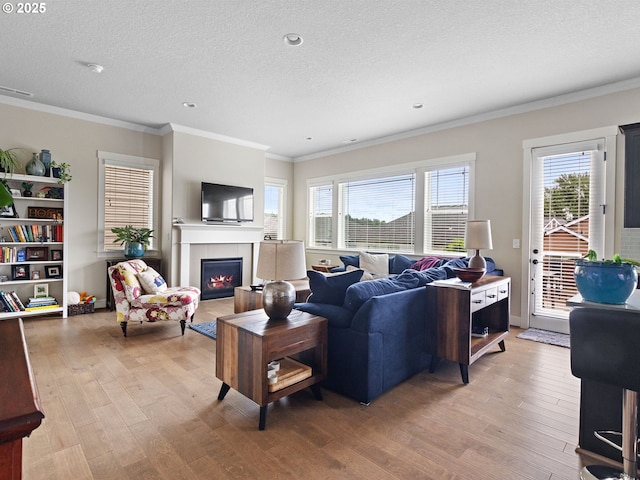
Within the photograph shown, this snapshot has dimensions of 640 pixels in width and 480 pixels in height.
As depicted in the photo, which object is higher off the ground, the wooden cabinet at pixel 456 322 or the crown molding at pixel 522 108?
the crown molding at pixel 522 108

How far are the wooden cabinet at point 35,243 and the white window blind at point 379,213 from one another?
452 centimetres

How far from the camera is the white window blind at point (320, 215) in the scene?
23.3ft

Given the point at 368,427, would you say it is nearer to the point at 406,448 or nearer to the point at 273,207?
the point at 406,448

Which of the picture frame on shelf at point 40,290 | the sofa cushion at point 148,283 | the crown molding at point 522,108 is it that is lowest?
the picture frame on shelf at point 40,290

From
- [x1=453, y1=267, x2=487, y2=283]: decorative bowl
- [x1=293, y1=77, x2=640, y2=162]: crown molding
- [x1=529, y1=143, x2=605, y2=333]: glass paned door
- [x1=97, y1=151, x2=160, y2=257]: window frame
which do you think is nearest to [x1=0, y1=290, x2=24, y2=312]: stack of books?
[x1=97, y1=151, x2=160, y2=257]: window frame

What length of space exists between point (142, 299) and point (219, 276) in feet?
7.40

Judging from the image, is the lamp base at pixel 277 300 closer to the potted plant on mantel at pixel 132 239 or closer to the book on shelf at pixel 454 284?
the book on shelf at pixel 454 284

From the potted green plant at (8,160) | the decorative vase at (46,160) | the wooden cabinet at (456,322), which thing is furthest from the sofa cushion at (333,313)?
the potted green plant at (8,160)

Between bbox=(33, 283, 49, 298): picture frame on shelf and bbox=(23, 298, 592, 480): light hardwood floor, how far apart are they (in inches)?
69.7

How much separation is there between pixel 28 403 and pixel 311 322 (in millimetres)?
1727

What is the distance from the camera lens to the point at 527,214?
437 centimetres

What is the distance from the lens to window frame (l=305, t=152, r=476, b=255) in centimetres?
498

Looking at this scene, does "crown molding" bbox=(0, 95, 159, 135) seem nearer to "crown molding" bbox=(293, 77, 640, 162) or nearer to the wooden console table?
"crown molding" bbox=(293, 77, 640, 162)

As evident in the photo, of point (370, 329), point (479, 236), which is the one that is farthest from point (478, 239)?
point (370, 329)
